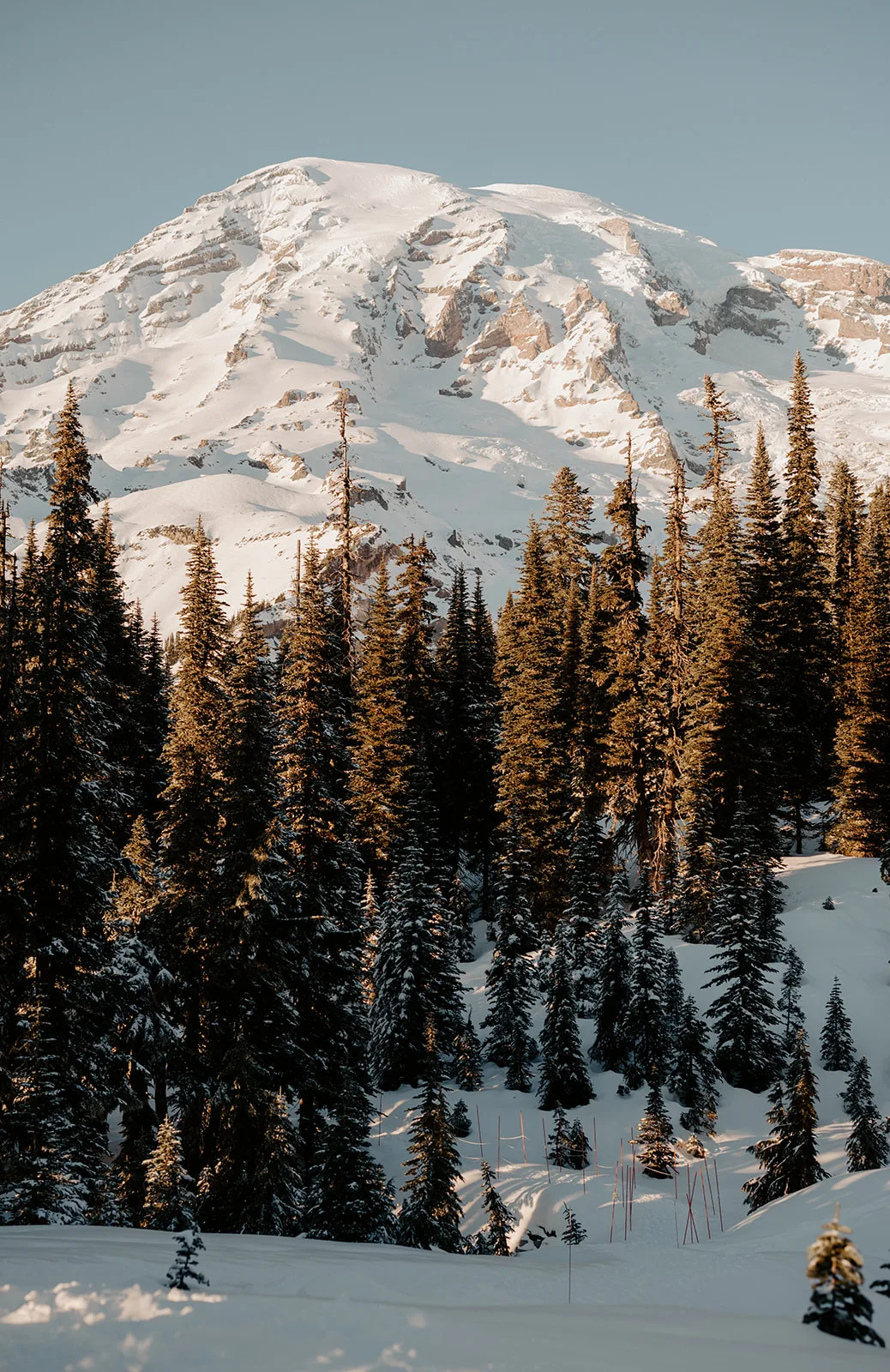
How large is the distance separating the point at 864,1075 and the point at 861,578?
25.6 m

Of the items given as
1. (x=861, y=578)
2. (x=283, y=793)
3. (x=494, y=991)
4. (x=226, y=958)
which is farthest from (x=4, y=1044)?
(x=861, y=578)

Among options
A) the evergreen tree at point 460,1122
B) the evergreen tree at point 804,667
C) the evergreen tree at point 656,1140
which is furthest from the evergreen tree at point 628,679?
the evergreen tree at point 656,1140

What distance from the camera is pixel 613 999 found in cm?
2639

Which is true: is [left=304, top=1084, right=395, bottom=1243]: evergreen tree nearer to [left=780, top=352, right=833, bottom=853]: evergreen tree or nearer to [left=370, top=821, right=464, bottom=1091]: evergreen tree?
[left=370, top=821, right=464, bottom=1091]: evergreen tree

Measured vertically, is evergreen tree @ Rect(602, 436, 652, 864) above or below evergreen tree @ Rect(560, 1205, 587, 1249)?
Answer: above

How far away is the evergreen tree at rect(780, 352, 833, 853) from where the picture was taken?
131 feet

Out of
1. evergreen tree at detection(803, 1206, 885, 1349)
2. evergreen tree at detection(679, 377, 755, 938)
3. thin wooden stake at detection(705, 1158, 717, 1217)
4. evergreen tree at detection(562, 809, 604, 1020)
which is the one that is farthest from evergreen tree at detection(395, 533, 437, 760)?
evergreen tree at detection(803, 1206, 885, 1349)

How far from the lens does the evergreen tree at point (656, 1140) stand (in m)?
19.8

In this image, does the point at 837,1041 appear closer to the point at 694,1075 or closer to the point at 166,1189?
the point at 694,1075

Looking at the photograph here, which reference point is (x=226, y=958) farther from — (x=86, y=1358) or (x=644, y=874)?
(x=644, y=874)

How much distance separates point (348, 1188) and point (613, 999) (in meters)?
12.9

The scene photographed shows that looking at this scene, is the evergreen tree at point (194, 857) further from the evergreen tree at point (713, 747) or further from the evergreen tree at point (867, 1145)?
the evergreen tree at point (713, 747)

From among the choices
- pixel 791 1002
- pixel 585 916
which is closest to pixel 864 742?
pixel 791 1002

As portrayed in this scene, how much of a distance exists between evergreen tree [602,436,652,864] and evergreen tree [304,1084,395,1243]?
2221 cm
